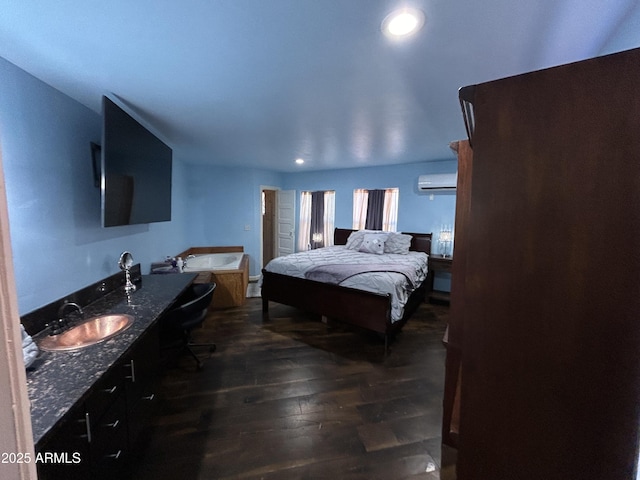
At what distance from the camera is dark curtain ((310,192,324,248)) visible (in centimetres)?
573

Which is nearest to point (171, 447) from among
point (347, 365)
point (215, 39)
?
point (347, 365)

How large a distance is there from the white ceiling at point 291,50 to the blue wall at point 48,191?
0.15m

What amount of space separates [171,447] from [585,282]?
2.21m

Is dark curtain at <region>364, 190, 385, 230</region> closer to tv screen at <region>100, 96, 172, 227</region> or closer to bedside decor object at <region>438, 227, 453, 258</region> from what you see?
bedside decor object at <region>438, 227, 453, 258</region>

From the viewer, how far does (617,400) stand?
1.92ft

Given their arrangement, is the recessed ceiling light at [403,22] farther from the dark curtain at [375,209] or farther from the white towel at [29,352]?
the dark curtain at [375,209]

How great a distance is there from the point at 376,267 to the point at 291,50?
2460 millimetres

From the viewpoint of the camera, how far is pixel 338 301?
3.01m

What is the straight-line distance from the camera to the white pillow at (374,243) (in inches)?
167

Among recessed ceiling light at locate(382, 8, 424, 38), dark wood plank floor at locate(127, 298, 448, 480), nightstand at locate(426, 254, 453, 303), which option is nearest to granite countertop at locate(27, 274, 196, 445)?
dark wood plank floor at locate(127, 298, 448, 480)

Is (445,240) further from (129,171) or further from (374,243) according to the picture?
(129,171)

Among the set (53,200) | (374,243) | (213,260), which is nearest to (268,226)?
(213,260)

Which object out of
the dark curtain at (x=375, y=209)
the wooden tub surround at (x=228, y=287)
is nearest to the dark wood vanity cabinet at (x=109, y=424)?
the wooden tub surround at (x=228, y=287)

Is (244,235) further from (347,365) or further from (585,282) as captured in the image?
(585,282)
